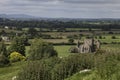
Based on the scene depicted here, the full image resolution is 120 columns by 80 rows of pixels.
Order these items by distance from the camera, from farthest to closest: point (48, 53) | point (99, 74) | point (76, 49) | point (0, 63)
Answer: point (76, 49)
point (48, 53)
point (0, 63)
point (99, 74)

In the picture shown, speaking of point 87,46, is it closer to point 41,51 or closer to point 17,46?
point 17,46

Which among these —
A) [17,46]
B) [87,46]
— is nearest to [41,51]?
[17,46]

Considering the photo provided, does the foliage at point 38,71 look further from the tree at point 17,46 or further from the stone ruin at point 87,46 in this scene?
the stone ruin at point 87,46

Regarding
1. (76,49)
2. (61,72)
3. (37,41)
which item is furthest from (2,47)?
(61,72)

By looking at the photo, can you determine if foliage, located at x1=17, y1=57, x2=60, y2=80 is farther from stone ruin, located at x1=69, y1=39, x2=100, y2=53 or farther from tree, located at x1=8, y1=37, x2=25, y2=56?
stone ruin, located at x1=69, y1=39, x2=100, y2=53

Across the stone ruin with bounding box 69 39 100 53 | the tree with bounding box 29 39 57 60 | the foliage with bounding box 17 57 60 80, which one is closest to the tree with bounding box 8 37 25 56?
the tree with bounding box 29 39 57 60

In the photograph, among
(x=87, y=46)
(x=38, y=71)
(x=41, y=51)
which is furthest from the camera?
(x=87, y=46)

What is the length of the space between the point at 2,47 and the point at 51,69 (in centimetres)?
5809

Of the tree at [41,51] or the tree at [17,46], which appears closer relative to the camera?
the tree at [41,51]

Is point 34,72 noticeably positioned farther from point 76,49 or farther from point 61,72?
point 76,49

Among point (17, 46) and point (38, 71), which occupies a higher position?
point (38, 71)

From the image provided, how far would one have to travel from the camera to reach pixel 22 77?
2104 inches

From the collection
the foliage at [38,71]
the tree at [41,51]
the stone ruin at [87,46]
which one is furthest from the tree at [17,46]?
the foliage at [38,71]

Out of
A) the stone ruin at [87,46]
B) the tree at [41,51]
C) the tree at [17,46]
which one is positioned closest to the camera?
the tree at [41,51]
